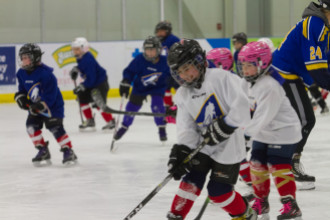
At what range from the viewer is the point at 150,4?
13.2 metres

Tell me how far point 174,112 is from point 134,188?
93 centimetres

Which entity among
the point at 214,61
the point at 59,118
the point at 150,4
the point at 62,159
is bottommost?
the point at 62,159

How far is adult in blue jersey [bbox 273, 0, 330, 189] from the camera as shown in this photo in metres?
3.86

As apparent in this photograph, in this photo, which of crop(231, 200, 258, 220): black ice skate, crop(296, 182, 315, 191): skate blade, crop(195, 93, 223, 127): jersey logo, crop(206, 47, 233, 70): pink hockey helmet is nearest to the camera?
crop(195, 93, 223, 127): jersey logo

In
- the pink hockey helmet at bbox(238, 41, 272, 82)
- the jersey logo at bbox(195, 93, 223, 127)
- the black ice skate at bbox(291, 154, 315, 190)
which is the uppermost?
the pink hockey helmet at bbox(238, 41, 272, 82)

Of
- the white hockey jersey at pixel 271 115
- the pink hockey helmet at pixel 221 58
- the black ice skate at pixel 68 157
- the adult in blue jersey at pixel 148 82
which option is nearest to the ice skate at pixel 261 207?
the white hockey jersey at pixel 271 115

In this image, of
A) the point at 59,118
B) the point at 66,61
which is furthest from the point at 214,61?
the point at 66,61

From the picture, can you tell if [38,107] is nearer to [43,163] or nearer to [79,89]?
[43,163]

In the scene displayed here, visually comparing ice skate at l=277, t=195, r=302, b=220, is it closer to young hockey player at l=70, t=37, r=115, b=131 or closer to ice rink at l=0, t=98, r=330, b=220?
ice rink at l=0, t=98, r=330, b=220

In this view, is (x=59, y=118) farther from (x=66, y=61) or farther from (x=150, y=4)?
(x=150, y=4)

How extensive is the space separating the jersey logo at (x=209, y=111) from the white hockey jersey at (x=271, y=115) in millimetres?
396

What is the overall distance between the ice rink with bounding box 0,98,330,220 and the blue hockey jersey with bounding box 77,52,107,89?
1.93 feet

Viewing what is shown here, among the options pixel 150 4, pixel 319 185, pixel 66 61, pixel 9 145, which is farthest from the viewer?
pixel 150 4

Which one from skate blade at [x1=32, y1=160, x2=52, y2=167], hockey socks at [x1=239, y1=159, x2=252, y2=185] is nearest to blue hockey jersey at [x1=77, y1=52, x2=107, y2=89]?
skate blade at [x1=32, y1=160, x2=52, y2=167]
